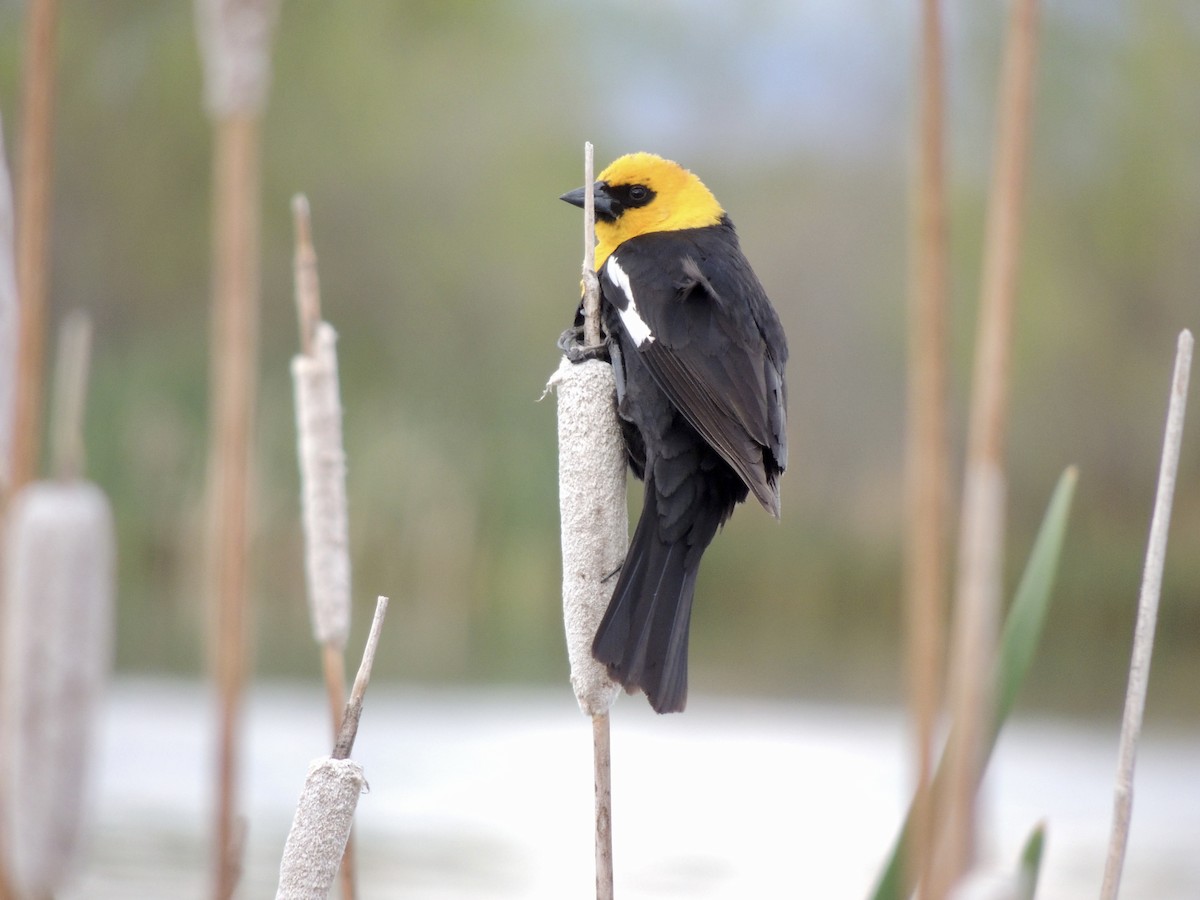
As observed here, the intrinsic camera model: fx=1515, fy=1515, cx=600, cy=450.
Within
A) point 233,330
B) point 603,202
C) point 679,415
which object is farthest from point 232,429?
point 603,202

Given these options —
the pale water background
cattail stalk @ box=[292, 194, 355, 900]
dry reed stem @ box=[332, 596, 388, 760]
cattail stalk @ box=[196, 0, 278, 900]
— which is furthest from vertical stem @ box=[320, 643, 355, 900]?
the pale water background

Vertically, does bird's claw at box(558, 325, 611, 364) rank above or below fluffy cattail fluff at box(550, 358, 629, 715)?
above

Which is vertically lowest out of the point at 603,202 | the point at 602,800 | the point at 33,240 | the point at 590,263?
the point at 602,800

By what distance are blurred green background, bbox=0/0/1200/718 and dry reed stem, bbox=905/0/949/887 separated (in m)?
6.20

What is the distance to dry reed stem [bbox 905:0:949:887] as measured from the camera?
36.4 inches

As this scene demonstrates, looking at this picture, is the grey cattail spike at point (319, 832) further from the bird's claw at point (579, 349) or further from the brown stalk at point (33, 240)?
the bird's claw at point (579, 349)

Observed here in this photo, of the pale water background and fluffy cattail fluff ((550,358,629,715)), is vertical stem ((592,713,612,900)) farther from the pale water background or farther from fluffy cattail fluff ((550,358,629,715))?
the pale water background

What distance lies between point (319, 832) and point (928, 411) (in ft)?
1.97

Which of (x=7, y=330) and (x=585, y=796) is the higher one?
(x=7, y=330)

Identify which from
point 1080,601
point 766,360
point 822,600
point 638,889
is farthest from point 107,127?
point 766,360

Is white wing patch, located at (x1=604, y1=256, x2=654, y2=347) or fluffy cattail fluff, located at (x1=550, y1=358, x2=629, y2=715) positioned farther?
white wing patch, located at (x1=604, y1=256, x2=654, y2=347)

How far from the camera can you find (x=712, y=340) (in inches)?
83.3

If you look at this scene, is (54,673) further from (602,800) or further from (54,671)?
(602,800)

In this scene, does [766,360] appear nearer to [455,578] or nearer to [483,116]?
[455,578]
